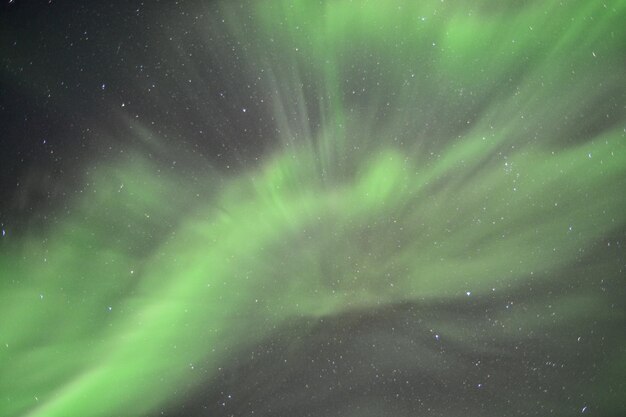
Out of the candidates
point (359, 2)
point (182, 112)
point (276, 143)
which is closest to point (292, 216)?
point (276, 143)

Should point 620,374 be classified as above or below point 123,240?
below

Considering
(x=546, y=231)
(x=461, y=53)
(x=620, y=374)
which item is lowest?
(x=620, y=374)

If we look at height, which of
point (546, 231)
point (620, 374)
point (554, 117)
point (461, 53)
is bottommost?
point (620, 374)

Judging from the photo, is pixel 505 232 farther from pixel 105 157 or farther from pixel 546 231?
pixel 105 157

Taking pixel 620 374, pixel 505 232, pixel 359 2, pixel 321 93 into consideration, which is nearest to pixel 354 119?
pixel 321 93

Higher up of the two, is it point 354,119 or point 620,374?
point 354,119

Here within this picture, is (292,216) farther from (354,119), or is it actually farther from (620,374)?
(620,374)
